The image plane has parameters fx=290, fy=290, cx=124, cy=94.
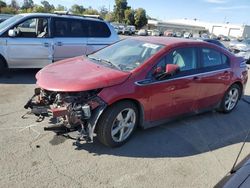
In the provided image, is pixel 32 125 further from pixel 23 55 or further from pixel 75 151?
pixel 23 55

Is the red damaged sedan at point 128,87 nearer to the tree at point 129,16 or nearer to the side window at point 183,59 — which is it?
the side window at point 183,59

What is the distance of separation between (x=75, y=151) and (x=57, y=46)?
4.80m

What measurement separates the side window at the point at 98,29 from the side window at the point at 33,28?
1426 mm

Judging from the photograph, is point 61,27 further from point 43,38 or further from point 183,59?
point 183,59

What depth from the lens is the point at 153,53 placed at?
15.4ft

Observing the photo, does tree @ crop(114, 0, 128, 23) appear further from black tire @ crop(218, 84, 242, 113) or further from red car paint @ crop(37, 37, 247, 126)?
red car paint @ crop(37, 37, 247, 126)

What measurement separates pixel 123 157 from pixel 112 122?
0.52 meters

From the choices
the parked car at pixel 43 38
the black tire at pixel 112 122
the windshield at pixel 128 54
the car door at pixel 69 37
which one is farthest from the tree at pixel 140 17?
the black tire at pixel 112 122

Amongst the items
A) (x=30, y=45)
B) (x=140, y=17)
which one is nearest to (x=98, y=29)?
(x=30, y=45)

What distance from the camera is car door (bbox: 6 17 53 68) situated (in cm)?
770

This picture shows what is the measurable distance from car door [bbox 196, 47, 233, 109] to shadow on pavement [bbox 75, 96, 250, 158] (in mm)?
391

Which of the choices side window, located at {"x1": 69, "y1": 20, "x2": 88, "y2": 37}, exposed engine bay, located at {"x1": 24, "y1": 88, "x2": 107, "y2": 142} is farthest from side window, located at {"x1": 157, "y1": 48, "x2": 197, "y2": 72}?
side window, located at {"x1": 69, "y1": 20, "x2": 88, "y2": 37}

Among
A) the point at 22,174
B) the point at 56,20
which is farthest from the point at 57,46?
the point at 22,174

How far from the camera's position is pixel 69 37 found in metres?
8.48
